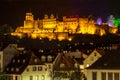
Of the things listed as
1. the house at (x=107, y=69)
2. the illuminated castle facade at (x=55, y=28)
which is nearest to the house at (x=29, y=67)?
the house at (x=107, y=69)

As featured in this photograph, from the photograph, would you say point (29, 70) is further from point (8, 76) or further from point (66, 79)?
point (66, 79)

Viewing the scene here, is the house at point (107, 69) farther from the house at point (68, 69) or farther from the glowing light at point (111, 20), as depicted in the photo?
the glowing light at point (111, 20)

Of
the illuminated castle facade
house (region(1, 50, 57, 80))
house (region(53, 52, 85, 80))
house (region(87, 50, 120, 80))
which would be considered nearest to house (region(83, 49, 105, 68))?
house (region(53, 52, 85, 80))

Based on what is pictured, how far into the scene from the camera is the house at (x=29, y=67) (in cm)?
5734

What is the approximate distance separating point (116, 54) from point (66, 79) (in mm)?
11319

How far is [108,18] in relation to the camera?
181250 mm

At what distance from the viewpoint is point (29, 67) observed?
58.1 m

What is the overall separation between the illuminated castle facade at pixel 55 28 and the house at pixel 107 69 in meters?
106

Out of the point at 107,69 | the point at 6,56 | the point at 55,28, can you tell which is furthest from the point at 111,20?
the point at 107,69

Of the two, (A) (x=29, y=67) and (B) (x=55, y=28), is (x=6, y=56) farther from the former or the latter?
(B) (x=55, y=28)

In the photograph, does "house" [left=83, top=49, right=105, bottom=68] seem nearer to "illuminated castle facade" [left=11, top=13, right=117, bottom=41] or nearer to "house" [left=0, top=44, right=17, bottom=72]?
"house" [left=0, top=44, right=17, bottom=72]

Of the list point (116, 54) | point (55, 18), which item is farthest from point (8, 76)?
point (55, 18)

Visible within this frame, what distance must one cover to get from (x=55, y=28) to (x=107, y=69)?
128 metres

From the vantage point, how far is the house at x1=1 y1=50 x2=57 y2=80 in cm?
5734
